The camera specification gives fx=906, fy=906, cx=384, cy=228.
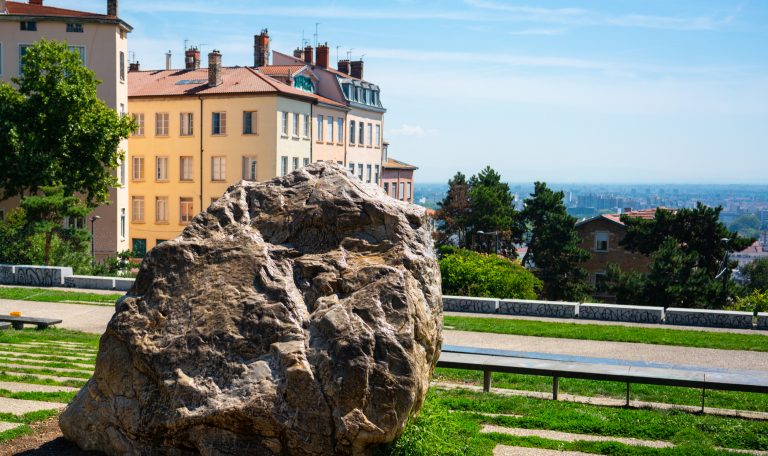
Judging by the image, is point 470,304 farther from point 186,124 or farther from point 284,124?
point 186,124

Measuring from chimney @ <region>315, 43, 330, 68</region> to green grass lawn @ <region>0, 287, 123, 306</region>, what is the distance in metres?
48.0

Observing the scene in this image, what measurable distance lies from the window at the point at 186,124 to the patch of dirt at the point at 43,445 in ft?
166

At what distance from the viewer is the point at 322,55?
72188 mm

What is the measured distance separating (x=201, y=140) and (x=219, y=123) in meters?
1.74

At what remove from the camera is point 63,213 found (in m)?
35.3

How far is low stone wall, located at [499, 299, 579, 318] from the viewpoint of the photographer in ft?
81.3

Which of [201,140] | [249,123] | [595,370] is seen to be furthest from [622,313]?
[201,140]

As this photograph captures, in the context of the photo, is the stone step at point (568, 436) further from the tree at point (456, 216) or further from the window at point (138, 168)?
the tree at point (456, 216)

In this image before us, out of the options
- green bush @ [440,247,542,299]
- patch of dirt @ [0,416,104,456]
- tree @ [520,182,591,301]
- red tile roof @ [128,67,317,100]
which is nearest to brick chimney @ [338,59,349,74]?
red tile roof @ [128,67,317,100]

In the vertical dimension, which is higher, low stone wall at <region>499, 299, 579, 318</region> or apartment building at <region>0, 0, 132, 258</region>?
apartment building at <region>0, 0, 132, 258</region>

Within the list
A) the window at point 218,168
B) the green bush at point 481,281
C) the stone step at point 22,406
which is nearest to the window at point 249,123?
the window at point 218,168

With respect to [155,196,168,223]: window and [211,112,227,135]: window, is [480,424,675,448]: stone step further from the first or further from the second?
[155,196,168,223]: window

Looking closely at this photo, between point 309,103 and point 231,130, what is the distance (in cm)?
680

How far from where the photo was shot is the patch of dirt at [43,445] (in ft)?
32.0
